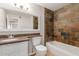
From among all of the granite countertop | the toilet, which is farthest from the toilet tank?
the granite countertop

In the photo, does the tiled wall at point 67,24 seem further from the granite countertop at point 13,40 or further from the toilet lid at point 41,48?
the granite countertop at point 13,40

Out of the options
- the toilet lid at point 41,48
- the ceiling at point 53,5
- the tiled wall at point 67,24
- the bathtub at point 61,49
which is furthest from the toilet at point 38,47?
the ceiling at point 53,5

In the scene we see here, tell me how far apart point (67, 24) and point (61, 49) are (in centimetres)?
48

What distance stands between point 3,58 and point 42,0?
43.8 inches

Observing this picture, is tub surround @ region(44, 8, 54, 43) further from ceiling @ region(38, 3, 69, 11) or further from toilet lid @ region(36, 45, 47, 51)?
toilet lid @ region(36, 45, 47, 51)

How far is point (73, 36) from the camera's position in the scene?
149cm

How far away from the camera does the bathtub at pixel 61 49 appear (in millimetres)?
1412

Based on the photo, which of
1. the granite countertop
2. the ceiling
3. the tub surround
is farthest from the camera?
the tub surround

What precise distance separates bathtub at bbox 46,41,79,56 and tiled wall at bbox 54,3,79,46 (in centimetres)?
9

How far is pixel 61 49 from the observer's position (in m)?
1.53

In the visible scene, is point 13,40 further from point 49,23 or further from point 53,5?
point 53,5

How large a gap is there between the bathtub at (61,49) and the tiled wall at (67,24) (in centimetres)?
9

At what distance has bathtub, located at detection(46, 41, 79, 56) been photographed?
1412 millimetres

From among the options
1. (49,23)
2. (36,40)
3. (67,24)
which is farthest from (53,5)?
(36,40)
